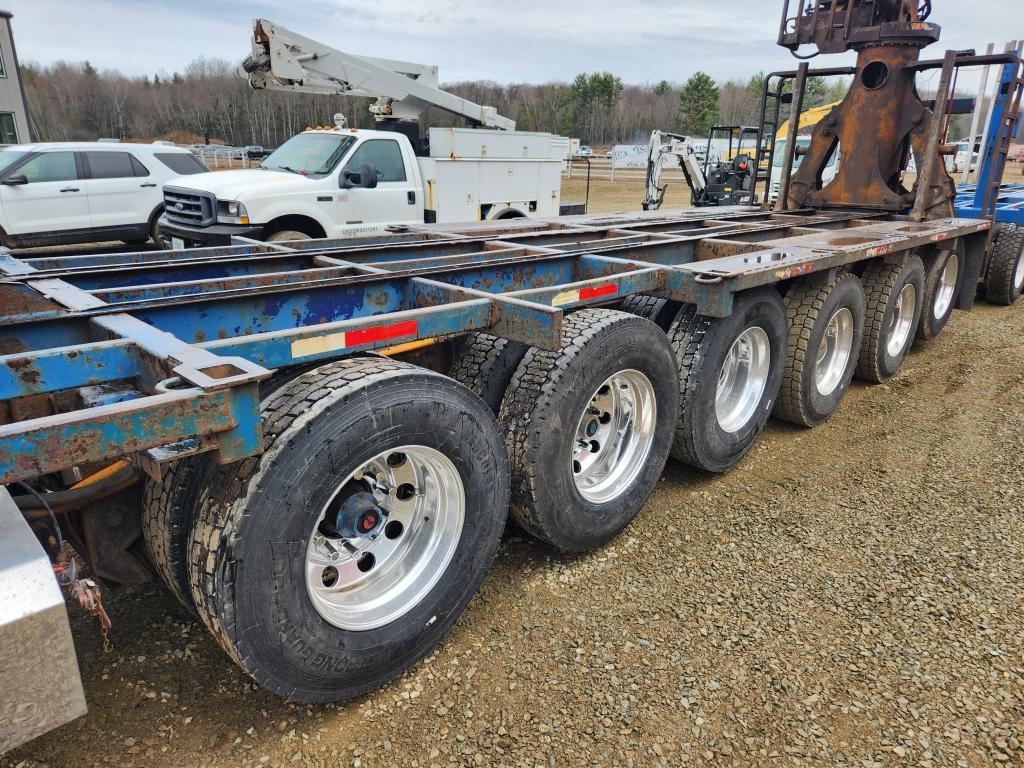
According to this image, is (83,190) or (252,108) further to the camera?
(252,108)

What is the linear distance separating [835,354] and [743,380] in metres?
1.34

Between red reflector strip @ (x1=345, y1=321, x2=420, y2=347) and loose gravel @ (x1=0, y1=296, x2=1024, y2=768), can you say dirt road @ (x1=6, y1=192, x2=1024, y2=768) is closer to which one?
loose gravel @ (x1=0, y1=296, x2=1024, y2=768)

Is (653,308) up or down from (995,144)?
down

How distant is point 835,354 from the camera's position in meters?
5.45

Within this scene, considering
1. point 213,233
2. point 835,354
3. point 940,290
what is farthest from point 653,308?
point 213,233

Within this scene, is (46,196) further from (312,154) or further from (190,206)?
(312,154)

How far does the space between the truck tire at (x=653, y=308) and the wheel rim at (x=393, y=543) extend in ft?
6.07

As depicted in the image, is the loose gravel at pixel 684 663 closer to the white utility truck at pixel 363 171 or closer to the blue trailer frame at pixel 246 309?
the blue trailer frame at pixel 246 309

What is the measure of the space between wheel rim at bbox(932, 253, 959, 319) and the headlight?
7.70 meters

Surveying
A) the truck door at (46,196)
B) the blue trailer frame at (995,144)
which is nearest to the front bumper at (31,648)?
the blue trailer frame at (995,144)

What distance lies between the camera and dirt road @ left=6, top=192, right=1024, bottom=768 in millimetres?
2320

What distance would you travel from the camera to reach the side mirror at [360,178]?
29.0 feet

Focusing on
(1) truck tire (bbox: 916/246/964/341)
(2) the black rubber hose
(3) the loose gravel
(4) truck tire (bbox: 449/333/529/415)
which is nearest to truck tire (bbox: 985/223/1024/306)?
(1) truck tire (bbox: 916/246/964/341)

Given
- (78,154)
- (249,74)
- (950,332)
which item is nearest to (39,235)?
(78,154)
